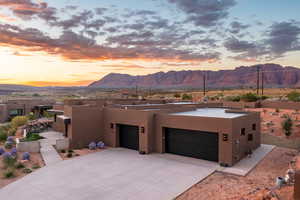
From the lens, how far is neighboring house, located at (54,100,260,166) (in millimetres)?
11734

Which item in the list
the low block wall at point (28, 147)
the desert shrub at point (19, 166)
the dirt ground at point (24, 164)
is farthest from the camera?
the low block wall at point (28, 147)

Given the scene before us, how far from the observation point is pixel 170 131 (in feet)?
46.1

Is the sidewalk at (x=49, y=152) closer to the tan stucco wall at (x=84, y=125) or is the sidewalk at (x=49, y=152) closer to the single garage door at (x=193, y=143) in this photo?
the tan stucco wall at (x=84, y=125)

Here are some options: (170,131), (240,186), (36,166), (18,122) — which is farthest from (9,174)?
(18,122)

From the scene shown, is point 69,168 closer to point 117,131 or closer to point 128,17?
point 117,131

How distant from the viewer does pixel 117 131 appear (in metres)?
15.8

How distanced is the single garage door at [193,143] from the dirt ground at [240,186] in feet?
6.67

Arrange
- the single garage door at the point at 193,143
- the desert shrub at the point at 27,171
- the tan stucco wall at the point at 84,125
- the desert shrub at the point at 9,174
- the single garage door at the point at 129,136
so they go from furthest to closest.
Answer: the tan stucco wall at the point at 84,125, the single garage door at the point at 129,136, the single garage door at the point at 193,143, the desert shrub at the point at 27,171, the desert shrub at the point at 9,174

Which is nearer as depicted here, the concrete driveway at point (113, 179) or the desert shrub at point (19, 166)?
the concrete driveway at point (113, 179)

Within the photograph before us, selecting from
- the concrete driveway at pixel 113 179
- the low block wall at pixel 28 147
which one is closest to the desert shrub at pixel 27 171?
the concrete driveway at pixel 113 179

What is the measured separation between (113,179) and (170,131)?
560 centimetres

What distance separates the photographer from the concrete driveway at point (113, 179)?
26.7 feet

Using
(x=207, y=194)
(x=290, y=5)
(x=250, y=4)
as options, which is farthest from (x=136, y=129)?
(x=290, y=5)

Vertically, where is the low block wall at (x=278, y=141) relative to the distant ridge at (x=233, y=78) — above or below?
below
